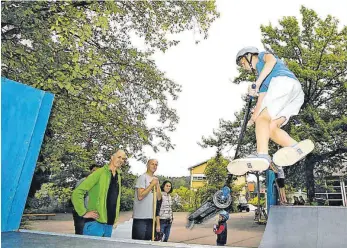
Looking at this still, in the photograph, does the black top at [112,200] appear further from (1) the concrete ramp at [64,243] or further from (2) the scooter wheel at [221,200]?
(2) the scooter wheel at [221,200]

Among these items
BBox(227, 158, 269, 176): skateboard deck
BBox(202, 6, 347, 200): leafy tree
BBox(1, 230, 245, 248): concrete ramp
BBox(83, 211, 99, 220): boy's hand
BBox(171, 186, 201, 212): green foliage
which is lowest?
BBox(1, 230, 245, 248): concrete ramp

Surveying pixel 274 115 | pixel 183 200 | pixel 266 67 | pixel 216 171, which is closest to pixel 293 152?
pixel 274 115

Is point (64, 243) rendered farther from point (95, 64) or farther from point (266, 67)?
point (95, 64)

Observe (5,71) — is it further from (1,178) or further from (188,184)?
(188,184)

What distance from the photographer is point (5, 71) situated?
11.5 feet

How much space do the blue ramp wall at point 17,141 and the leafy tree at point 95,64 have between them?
1.12 meters

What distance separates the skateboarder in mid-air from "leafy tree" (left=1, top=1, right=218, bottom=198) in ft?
6.06

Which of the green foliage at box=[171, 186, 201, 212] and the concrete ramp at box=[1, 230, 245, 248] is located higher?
the green foliage at box=[171, 186, 201, 212]

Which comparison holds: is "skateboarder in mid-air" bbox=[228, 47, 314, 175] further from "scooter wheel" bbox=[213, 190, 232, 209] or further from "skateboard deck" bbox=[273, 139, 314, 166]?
"scooter wheel" bbox=[213, 190, 232, 209]

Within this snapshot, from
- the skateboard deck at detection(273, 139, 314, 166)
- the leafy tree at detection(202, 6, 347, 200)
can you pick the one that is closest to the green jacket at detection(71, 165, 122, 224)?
the skateboard deck at detection(273, 139, 314, 166)

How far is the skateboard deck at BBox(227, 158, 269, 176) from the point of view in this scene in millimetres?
2232

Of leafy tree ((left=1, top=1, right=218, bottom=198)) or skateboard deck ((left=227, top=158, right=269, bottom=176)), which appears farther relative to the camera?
leafy tree ((left=1, top=1, right=218, bottom=198))

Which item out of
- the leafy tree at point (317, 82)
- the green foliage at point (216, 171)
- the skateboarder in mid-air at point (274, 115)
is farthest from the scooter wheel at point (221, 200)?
the green foliage at point (216, 171)

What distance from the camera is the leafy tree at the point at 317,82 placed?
368 inches
